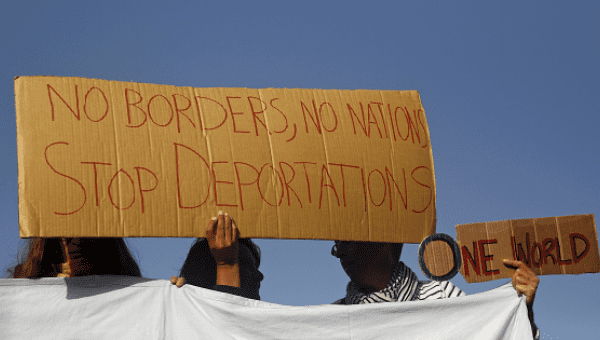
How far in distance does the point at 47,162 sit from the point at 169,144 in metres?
0.49

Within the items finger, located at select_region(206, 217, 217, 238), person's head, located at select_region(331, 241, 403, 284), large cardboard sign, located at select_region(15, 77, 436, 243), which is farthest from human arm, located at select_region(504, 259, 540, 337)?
finger, located at select_region(206, 217, 217, 238)

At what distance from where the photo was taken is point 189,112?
259 cm

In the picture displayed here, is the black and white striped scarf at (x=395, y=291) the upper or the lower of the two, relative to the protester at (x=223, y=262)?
lower

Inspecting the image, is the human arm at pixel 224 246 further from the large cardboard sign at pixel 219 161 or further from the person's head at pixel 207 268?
the person's head at pixel 207 268

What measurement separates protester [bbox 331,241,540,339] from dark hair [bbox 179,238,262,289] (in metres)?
0.48

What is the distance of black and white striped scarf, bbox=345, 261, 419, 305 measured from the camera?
105 inches

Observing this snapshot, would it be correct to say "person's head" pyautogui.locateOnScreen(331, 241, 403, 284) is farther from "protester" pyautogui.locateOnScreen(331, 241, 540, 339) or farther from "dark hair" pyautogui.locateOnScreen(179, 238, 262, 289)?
"dark hair" pyautogui.locateOnScreen(179, 238, 262, 289)

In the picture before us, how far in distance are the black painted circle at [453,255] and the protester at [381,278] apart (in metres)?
0.16

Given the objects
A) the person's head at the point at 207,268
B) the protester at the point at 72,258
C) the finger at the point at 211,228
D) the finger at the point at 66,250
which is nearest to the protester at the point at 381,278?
the person's head at the point at 207,268

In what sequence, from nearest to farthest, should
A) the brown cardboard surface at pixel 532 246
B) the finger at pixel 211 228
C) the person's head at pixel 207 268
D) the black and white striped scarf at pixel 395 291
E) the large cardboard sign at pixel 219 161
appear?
the large cardboard sign at pixel 219 161, the finger at pixel 211 228, the brown cardboard surface at pixel 532 246, the black and white striped scarf at pixel 395 291, the person's head at pixel 207 268

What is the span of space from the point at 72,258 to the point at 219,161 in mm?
780

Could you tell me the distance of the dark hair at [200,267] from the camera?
2797 millimetres

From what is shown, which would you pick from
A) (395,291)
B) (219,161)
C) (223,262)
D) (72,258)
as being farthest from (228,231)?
(395,291)

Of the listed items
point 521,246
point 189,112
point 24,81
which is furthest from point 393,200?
Result: point 24,81
